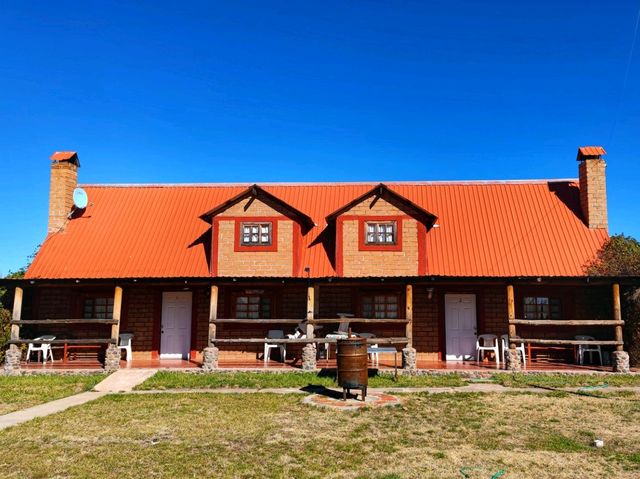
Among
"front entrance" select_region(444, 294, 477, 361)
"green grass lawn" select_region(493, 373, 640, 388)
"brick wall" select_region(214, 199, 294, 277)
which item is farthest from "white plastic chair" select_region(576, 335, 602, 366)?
"brick wall" select_region(214, 199, 294, 277)

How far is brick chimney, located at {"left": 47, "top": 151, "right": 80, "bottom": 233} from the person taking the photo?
1977cm

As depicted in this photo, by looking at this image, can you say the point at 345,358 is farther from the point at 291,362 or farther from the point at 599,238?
the point at 599,238

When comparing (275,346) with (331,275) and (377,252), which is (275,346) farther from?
(377,252)

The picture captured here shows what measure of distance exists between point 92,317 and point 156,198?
5414 millimetres

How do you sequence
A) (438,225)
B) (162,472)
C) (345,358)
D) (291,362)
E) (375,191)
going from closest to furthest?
(162,472), (345,358), (291,362), (375,191), (438,225)

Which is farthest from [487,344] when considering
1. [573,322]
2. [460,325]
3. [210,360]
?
[210,360]

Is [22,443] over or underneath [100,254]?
underneath

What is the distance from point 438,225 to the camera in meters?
19.6

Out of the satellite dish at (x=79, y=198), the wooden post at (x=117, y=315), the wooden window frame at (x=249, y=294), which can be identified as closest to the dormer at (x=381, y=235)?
the wooden window frame at (x=249, y=294)

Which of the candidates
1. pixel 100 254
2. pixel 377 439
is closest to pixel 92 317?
pixel 100 254

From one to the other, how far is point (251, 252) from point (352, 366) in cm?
771

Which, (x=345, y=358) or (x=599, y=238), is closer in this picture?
(x=345, y=358)

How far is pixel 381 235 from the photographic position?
18.1 m

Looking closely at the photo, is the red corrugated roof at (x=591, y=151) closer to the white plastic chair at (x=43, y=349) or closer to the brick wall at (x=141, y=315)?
the brick wall at (x=141, y=315)
